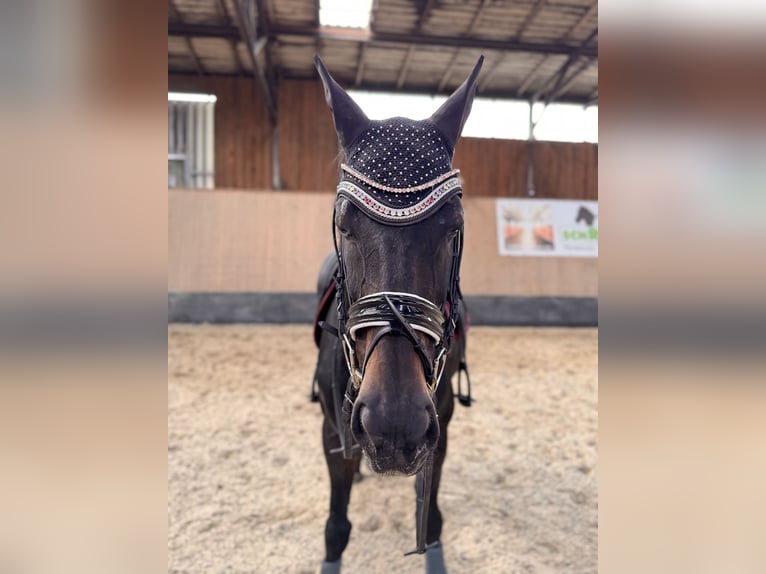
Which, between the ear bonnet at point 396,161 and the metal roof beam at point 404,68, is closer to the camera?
the ear bonnet at point 396,161

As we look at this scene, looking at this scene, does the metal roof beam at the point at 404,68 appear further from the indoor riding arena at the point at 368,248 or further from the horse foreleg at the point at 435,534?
the horse foreleg at the point at 435,534

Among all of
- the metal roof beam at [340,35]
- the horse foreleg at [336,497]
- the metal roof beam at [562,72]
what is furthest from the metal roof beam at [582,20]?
the horse foreleg at [336,497]

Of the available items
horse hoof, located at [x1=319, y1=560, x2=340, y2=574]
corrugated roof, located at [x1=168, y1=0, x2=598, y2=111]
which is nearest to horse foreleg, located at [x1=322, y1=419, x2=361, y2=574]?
horse hoof, located at [x1=319, y1=560, x2=340, y2=574]

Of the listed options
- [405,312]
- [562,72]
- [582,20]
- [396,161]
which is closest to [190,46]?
[582,20]

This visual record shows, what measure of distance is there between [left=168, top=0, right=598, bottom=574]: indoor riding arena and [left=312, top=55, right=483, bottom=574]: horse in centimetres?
36

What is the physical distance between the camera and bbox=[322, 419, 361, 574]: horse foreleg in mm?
2020

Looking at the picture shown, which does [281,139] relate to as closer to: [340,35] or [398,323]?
[340,35]

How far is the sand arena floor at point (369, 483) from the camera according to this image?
234 cm

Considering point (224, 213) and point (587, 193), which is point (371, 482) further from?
point (587, 193)

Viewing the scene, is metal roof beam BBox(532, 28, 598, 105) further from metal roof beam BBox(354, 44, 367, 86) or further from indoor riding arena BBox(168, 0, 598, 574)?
metal roof beam BBox(354, 44, 367, 86)
